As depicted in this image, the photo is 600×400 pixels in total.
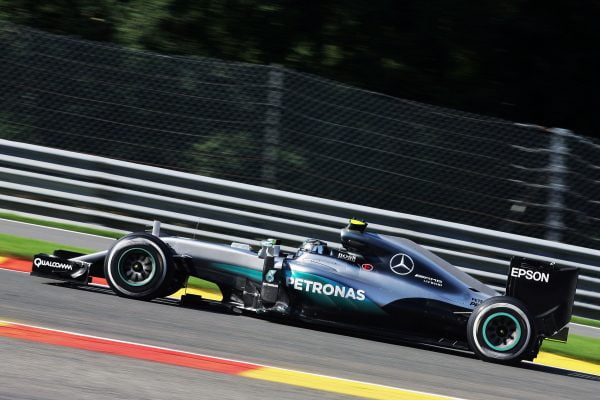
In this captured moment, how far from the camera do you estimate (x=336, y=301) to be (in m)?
8.19

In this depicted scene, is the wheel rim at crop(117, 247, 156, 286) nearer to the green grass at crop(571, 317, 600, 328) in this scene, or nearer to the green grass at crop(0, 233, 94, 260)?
the green grass at crop(0, 233, 94, 260)

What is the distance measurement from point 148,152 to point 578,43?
7230 millimetres

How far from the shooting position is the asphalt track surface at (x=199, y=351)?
5.66m

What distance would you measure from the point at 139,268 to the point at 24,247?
→ 2334 millimetres

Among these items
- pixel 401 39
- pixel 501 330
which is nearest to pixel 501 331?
pixel 501 330

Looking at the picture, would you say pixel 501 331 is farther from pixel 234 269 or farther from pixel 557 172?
pixel 557 172

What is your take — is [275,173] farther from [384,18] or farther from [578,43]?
[578,43]

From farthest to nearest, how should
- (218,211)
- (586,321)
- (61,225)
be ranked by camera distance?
(61,225) → (218,211) → (586,321)

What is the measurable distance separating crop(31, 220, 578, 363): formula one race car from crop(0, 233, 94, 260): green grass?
150cm

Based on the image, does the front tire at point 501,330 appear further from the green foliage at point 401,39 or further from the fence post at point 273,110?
the green foliage at point 401,39


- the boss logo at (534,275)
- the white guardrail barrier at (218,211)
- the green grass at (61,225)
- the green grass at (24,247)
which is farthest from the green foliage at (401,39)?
the boss logo at (534,275)

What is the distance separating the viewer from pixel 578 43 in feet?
48.9

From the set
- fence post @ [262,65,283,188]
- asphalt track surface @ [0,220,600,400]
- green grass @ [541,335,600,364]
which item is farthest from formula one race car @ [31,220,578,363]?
fence post @ [262,65,283,188]

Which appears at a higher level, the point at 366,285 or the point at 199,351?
the point at 366,285
